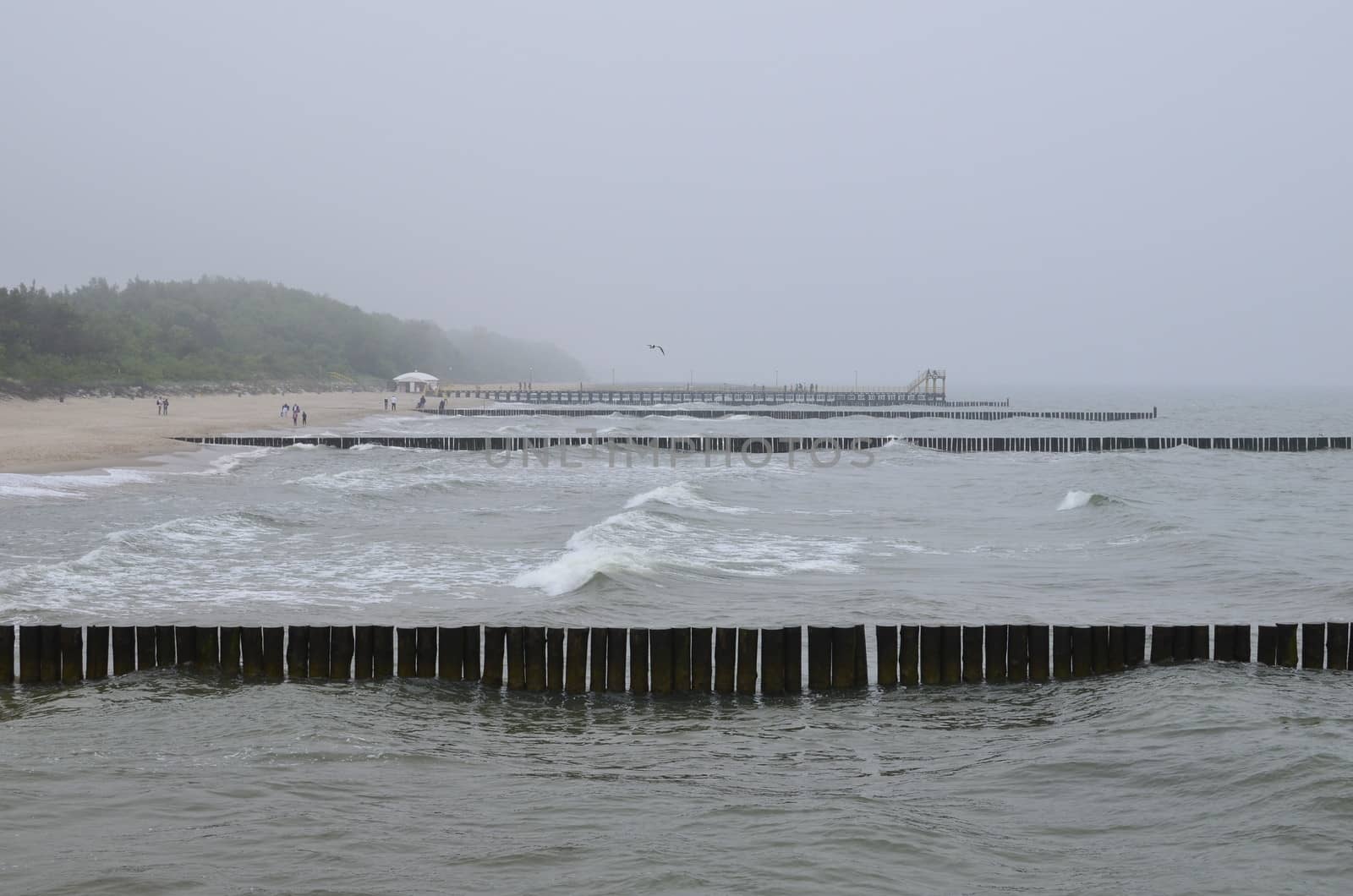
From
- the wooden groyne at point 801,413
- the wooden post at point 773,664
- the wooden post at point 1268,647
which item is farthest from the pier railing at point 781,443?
the wooden post at point 773,664

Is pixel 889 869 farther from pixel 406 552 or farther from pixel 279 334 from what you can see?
pixel 279 334

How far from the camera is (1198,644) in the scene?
10.8 meters

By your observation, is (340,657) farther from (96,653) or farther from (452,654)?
(96,653)

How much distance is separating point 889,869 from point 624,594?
8.98 m

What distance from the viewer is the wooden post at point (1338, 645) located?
10.7 m

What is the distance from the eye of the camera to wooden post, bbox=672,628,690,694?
10.2 meters

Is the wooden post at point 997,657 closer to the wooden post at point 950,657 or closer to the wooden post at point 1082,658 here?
the wooden post at point 950,657

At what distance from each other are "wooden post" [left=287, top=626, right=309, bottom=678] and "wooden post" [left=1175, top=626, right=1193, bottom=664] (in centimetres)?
783

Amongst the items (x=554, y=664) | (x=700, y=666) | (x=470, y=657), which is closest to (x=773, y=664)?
(x=700, y=666)

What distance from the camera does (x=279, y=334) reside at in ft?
501

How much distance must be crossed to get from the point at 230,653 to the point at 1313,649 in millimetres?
9836

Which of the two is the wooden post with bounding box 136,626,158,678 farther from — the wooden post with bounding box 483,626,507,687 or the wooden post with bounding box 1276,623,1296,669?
the wooden post with bounding box 1276,623,1296,669

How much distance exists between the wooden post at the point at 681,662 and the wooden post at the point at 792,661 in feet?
2.82

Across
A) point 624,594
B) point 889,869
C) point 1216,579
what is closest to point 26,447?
point 624,594
